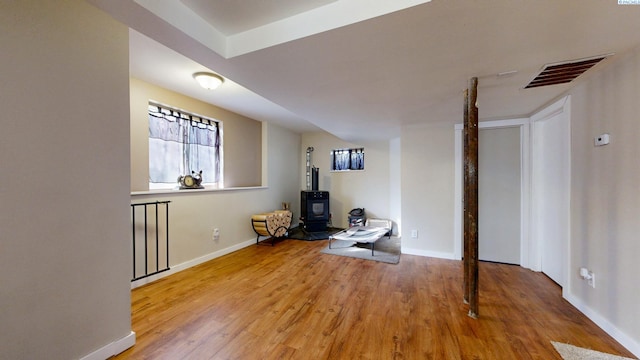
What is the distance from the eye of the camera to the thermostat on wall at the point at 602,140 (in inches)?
71.2

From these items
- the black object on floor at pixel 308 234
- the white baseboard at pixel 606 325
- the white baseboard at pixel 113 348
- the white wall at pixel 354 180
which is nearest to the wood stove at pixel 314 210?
the black object on floor at pixel 308 234

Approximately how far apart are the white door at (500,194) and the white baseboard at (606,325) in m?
Answer: 1.10

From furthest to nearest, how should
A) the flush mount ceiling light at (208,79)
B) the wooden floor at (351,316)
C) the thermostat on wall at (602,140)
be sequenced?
the flush mount ceiling light at (208,79) → the thermostat on wall at (602,140) → the wooden floor at (351,316)

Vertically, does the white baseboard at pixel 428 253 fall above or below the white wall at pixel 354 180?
below

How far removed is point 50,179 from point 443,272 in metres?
3.86

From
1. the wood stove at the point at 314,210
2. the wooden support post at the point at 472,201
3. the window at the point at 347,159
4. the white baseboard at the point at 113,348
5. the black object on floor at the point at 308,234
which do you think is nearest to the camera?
the white baseboard at the point at 113,348

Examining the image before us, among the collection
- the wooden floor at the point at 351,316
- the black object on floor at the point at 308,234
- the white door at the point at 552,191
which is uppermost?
the white door at the point at 552,191

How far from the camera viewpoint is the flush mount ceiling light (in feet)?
8.83

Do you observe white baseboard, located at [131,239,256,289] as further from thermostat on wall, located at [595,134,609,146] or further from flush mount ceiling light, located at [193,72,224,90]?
thermostat on wall, located at [595,134,609,146]

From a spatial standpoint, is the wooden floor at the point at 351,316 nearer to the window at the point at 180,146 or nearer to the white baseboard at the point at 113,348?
the white baseboard at the point at 113,348

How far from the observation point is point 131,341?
1699 mm

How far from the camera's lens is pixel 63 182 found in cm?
138

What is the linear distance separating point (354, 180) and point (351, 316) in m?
4.17

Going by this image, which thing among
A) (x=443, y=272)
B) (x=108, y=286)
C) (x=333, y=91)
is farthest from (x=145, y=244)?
(x=443, y=272)
